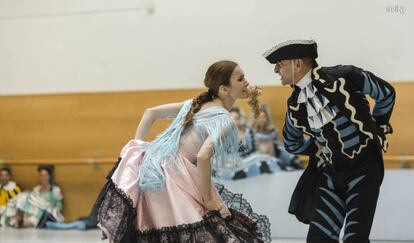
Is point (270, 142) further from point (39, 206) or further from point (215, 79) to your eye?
point (215, 79)

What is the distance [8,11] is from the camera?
7.80 m

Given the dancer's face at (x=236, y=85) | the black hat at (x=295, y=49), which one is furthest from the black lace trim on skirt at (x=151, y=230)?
the black hat at (x=295, y=49)

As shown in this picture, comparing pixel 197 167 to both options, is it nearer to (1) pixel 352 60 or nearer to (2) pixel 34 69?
(1) pixel 352 60

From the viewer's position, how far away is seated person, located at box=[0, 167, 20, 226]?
7448 mm

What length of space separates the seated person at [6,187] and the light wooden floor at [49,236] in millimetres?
414

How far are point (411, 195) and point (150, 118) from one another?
3252 millimetres

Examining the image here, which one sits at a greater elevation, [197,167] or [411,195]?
[197,167]

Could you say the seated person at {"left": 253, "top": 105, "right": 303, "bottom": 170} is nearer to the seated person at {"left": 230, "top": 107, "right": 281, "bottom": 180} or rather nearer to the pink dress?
the seated person at {"left": 230, "top": 107, "right": 281, "bottom": 180}

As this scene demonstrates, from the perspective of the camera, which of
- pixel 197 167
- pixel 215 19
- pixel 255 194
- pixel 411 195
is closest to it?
pixel 197 167

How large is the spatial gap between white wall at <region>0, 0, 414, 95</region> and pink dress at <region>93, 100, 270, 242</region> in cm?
371

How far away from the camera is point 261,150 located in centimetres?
633

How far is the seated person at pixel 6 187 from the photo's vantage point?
7448 millimetres

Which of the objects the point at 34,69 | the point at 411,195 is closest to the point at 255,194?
the point at 411,195

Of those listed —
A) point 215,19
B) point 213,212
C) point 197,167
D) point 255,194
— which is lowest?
point 255,194
